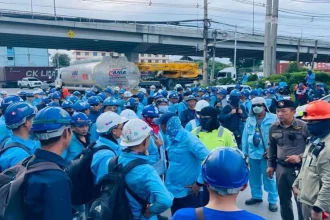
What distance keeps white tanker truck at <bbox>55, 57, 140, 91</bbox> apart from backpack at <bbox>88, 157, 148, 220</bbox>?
20588mm

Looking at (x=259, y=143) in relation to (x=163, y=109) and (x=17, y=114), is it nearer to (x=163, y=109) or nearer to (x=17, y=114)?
(x=163, y=109)

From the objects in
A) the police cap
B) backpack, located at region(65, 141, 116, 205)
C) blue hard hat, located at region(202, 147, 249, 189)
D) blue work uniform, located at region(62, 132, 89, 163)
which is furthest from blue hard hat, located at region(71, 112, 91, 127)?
blue hard hat, located at region(202, 147, 249, 189)

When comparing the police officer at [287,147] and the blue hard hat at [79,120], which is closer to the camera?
the police officer at [287,147]

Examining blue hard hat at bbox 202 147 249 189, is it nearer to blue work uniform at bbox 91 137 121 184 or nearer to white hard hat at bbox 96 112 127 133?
blue work uniform at bbox 91 137 121 184

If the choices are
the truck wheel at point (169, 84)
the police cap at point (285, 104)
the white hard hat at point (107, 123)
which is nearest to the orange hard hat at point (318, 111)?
the police cap at point (285, 104)

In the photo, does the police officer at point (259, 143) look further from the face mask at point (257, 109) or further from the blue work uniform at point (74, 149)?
the blue work uniform at point (74, 149)

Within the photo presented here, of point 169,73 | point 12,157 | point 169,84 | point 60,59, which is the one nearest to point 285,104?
point 12,157

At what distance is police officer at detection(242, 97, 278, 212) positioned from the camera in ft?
19.4

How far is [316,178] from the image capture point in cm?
332

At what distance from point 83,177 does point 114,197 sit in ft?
2.41

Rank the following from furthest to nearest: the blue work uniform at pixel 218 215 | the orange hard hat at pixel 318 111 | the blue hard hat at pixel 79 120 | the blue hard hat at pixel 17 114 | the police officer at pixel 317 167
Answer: the blue hard hat at pixel 79 120
the blue hard hat at pixel 17 114
the orange hard hat at pixel 318 111
the police officer at pixel 317 167
the blue work uniform at pixel 218 215

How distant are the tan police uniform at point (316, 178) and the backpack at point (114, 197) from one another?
5.40ft

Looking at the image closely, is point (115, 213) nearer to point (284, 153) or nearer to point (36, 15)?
point (284, 153)

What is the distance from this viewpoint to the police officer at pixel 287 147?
4617mm
